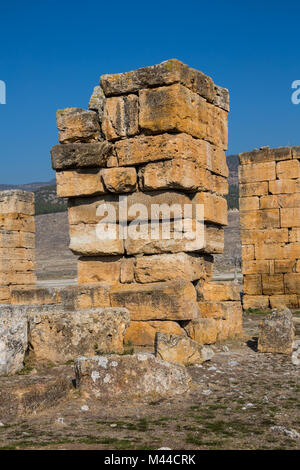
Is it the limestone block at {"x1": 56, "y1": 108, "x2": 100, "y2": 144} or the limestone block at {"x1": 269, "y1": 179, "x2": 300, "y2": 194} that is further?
the limestone block at {"x1": 269, "y1": 179, "x2": 300, "y2": 194}

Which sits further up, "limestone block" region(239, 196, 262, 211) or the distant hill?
the distant hill

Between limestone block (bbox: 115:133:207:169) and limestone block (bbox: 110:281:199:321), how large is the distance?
1.81 m

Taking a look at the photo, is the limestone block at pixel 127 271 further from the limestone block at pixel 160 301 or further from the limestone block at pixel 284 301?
the limestone block at pixel 284 301

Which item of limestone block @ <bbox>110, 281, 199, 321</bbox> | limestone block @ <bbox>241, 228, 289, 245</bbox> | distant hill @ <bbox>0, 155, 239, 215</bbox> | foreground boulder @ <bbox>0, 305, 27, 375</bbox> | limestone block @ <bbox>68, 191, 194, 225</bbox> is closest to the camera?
foreground boulder @ <bbox>0, 305, 27, 375</bbox>

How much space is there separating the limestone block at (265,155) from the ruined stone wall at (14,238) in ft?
21.5

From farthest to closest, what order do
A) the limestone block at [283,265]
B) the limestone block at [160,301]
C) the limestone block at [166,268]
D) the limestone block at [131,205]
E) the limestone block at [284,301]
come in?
the limestone block at [283,265]
the limestone block at [284,301]
the limestone block at [131,205]
the limestone block at [166,268]
the limestone block at [160,301]

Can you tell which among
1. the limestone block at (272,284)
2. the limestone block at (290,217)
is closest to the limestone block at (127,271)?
the limestone block at (272,284)

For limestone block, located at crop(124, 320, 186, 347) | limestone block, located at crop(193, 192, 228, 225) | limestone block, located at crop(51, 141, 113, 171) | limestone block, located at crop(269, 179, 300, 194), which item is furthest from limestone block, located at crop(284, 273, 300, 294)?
limestone block, located at crop(51, 141, 113, 171)

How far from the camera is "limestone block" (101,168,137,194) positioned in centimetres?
836

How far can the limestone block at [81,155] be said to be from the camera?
8.46 m

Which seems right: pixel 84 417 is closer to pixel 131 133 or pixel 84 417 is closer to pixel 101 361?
pixel 101 361

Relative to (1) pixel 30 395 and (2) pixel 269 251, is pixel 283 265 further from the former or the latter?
(1) pixel 30 395

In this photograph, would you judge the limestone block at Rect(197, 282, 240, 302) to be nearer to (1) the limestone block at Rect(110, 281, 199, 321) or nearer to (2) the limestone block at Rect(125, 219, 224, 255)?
(2) the limestone block at Rect(125, 219, 224, 255)
